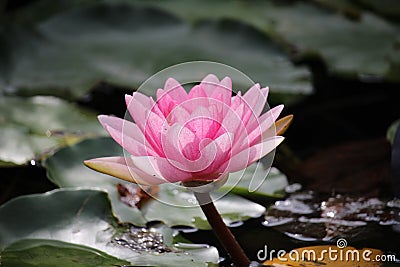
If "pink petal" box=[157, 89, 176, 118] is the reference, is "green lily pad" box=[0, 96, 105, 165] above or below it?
above

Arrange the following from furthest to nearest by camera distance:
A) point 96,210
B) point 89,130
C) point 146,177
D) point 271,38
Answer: point 271,38, point 89,130, point 96,210, point 146,177

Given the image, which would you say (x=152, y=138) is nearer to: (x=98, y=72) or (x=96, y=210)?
(x=96, y=210)

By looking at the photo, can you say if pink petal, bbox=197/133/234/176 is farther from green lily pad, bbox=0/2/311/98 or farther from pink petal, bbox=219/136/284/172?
green lily pad, bbox=0/2/311/98

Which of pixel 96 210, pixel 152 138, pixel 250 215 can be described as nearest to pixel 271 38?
pixel 250 215

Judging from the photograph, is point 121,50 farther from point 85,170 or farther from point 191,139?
point 191,139

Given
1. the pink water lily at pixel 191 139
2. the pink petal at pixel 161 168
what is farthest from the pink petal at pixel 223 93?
the pink petal at pixel 161 168

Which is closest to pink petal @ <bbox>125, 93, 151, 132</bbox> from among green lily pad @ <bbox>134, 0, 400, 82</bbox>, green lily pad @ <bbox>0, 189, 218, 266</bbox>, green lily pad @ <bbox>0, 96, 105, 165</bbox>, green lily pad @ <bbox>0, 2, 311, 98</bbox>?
green lily pad @ <bbox>0, 189, 218, 266</bbox>

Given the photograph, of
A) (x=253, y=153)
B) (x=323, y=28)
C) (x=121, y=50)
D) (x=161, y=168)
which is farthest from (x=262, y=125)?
(x=323, y=28)
